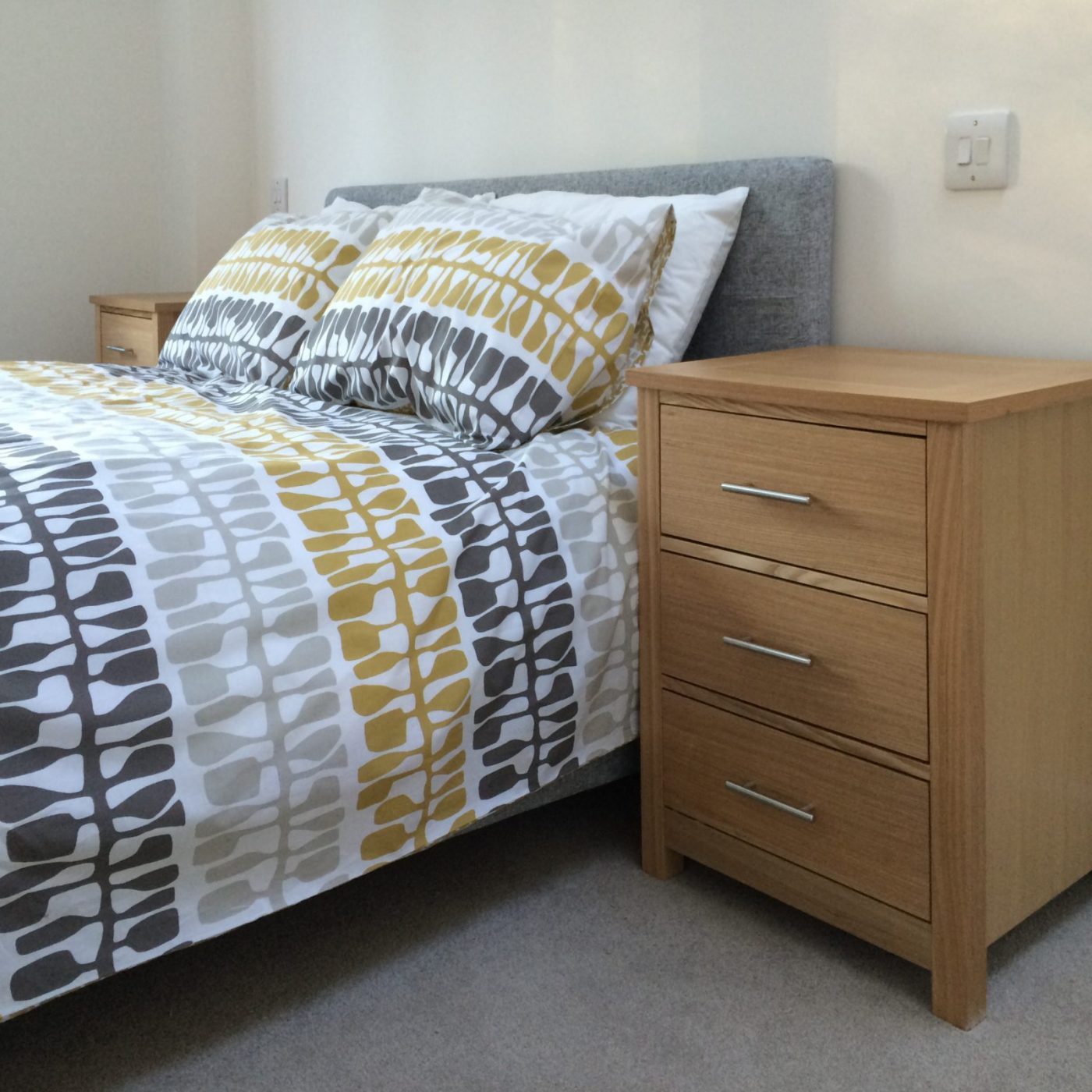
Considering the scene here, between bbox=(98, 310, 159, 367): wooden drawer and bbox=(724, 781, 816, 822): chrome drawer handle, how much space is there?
6.20 ft

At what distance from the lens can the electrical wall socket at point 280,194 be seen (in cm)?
327

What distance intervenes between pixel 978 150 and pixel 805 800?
0.89 meters

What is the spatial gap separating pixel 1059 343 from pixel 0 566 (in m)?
1.30

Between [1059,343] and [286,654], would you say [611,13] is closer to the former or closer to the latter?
[1059,343]

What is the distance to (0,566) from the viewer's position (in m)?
1.16

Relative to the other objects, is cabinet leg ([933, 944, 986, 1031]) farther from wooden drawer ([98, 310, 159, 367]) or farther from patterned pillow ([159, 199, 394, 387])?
wooden drawer ([98, 310, 159, 367])

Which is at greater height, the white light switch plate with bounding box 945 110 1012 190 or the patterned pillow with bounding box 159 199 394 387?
the white light switch plate with bounding box 945 110 1012 190

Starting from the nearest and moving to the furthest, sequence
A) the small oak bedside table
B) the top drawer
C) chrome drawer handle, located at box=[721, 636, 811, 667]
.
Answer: the top drawer < chrome drawer handle, located at box=[721, 636, 811, 667] < the small oak bedside table

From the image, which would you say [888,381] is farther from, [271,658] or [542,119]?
[542,119]

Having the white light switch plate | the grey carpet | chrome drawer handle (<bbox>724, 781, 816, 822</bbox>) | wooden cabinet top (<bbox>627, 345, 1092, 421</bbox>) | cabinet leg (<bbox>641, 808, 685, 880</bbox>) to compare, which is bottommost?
the grey carpet

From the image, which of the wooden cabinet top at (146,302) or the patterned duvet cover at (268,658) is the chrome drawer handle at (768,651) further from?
the wooden cabinet top at (146,302)

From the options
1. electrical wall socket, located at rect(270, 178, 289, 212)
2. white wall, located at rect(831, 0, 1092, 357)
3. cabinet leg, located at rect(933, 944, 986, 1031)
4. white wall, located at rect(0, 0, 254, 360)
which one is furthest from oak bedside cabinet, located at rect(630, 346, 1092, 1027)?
white wall, located at rect(0, 0, 254, 360)

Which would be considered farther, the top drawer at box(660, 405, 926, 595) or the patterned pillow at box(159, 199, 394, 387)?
the patterned pillow at box(159, 199, 394, 387)

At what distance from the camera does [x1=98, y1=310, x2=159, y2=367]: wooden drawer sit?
2.89 meters
